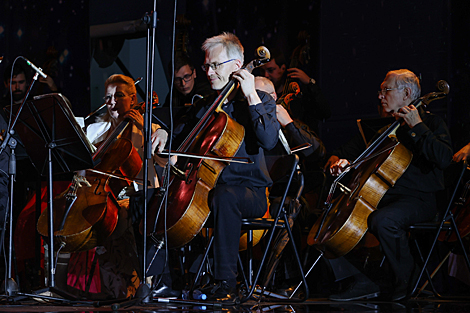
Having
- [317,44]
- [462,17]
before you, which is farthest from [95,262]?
[462,17]

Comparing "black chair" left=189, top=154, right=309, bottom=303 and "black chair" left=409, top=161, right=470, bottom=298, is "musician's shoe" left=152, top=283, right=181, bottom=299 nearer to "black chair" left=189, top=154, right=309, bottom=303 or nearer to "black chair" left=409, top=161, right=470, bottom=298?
"black chair" left=189, top=154, right=309, bottom=303

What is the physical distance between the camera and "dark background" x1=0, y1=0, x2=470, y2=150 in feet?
10.4

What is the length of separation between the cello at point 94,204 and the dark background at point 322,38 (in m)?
1.44

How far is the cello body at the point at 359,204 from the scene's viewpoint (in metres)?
Result: 2.36

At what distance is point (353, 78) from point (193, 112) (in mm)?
1382

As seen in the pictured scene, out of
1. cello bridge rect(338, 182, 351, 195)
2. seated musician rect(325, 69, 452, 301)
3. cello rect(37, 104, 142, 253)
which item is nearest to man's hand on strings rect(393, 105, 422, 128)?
seated musician rect(325, 69, 452, 301)

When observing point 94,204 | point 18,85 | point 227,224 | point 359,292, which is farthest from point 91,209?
point 18,85

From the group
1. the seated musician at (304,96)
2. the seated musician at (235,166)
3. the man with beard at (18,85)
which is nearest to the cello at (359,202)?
the seated musician at (235,166)

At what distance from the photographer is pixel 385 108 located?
2.78 metres

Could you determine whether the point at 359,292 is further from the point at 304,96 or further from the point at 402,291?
the point at 304,96

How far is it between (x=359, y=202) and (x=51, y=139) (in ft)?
4.42

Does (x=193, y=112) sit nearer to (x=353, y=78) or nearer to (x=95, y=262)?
(x=95, y=262)

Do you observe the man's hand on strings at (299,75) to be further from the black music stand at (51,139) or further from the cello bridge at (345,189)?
the black music stand at (51,139)

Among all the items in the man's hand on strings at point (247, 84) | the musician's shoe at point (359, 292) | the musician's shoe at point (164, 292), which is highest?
the man's hand on strings at point (247, 84)
